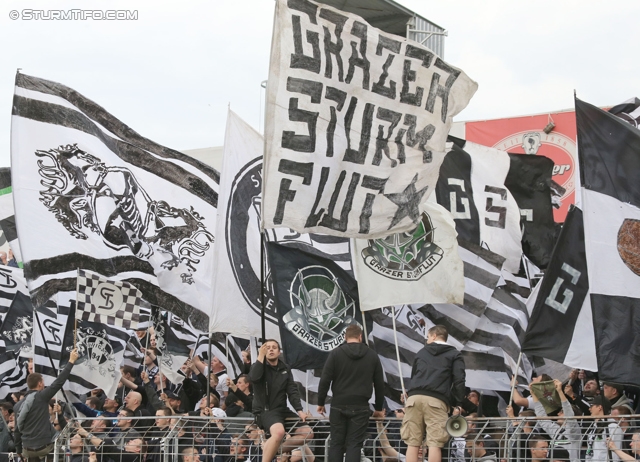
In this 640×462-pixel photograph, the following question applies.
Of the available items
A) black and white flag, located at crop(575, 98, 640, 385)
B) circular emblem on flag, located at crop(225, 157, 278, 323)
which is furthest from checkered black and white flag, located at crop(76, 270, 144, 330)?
black and white flag, located at crop(575, 98, 640, 385)

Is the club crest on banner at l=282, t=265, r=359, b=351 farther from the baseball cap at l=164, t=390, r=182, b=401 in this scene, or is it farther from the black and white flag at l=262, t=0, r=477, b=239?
the baseball cap at l=164, t=390, r=182, b=401

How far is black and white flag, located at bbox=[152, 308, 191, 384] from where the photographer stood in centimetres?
1842

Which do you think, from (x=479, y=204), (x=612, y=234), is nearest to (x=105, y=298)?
(x=479, y=204)

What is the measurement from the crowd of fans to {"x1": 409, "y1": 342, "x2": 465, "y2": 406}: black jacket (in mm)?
700

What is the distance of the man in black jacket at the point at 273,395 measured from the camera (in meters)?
13.0

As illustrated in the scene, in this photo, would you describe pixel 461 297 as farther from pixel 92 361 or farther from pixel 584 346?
pixel 92 361

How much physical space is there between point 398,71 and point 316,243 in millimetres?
3809

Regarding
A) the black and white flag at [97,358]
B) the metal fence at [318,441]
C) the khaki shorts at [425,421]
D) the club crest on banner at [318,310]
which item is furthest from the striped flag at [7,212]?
the khaki shorts at [425,421]

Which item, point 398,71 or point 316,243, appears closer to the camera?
point 398,71

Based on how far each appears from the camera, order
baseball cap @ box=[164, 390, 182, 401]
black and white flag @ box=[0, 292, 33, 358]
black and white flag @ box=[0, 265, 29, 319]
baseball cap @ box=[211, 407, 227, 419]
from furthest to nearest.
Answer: black and white flag @ box=[0, 265, 29, 319], black and white flag @ box=[0, 292, 33, 358], baseball cap @ box=[164, 390, 182, 401], baseball cap @ box=[211, 407, 227, 419]

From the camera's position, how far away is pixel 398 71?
13.4m

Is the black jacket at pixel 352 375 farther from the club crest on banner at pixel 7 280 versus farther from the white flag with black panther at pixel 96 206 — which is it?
the club crest on banner at pixel 7 280

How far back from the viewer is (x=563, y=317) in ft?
45.4

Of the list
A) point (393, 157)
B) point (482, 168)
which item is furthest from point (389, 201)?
point (482, 168)
